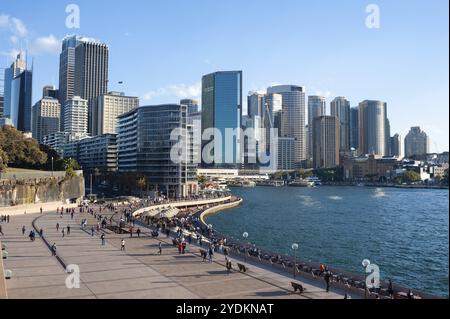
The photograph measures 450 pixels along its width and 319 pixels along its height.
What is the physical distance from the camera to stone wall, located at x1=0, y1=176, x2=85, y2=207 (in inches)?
2482

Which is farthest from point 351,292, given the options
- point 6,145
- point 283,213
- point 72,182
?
point 6,145

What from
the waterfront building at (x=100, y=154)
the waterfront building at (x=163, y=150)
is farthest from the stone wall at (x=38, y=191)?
the waterfront building at (x=100, y=154)

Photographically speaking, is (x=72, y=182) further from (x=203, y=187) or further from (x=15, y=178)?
(x=203, y=187)

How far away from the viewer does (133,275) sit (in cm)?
2614

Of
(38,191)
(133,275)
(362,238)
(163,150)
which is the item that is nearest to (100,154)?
(163,150)

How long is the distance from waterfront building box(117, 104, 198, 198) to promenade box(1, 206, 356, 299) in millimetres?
87043

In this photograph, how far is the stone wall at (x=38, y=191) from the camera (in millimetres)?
63031

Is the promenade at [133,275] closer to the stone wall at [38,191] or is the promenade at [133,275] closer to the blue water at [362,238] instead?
the blue water at [362,238]

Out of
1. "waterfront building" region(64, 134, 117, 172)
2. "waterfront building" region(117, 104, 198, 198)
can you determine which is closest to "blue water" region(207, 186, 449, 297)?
"waterfront building" region(117, 104, 198, 198)

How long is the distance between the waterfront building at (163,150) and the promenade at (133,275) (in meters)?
87.0

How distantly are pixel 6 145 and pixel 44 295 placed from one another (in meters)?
76.9

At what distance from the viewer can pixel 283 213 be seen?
94500mm

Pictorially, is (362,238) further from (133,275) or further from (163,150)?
(163,150)

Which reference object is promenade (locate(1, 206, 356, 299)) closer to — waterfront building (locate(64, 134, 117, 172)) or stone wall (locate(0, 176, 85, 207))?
stone wall (locate(0, 176, 85, 207))
